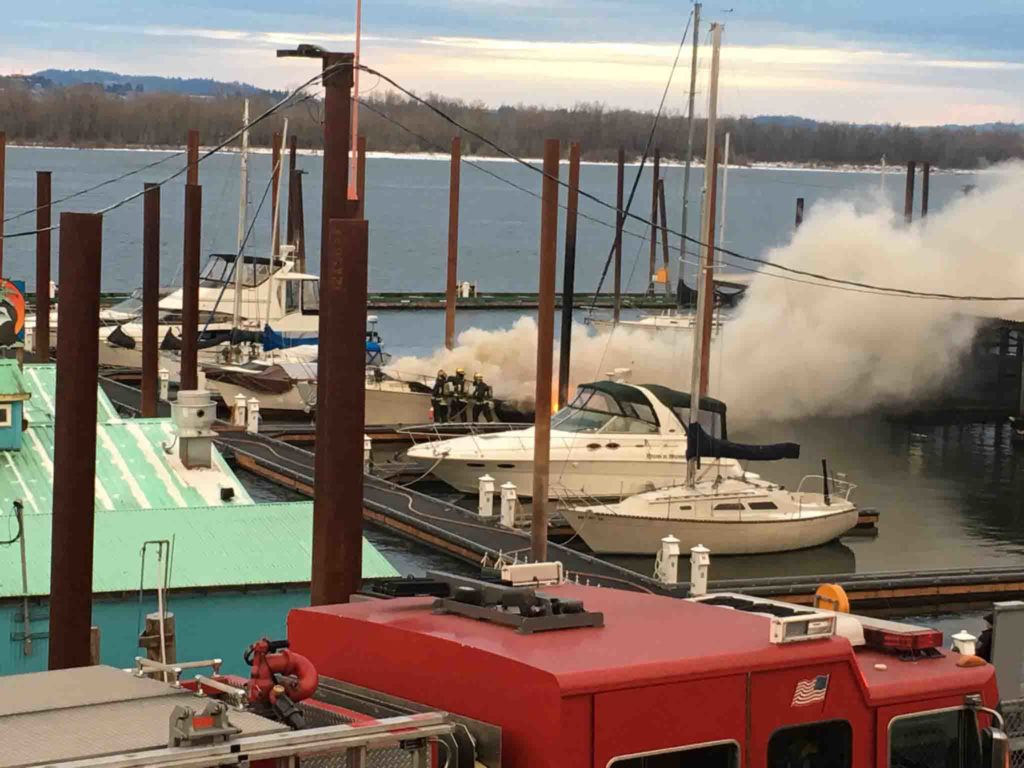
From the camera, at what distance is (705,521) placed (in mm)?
32219

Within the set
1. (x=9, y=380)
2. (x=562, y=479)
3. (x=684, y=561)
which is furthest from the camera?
(x=562, y=479)

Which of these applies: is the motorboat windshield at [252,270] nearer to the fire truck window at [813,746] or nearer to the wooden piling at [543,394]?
the wooden piling at [543,394]

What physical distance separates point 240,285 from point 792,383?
1789 cm

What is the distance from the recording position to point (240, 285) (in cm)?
5403

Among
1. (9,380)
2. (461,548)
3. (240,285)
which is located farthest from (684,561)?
(240,285)

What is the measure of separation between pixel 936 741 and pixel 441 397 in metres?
39.4

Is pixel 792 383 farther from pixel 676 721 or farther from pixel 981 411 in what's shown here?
pixel 676 721

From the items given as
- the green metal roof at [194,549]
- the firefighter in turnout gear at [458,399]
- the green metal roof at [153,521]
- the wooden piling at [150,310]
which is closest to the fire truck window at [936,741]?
the green metal roof at [153,521]

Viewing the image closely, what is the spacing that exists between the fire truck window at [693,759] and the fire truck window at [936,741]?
88 centimetres

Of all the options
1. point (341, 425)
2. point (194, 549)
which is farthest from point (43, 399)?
point (341, 425)

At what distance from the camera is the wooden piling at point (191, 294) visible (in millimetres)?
35500

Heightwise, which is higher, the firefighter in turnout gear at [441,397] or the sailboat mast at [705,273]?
the sailboat mast at [705,273]

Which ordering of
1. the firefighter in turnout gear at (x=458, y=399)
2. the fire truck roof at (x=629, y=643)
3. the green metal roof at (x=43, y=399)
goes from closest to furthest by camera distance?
the fire truck roof at (x=629, y=643) < the green metal roof at (x=43, y=399) < the firefighter in turnout gear at (x=458, y=399)

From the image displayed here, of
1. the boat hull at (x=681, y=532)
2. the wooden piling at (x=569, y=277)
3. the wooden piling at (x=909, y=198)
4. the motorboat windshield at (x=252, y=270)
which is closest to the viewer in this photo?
the boat hull at (x=681, y=532)
